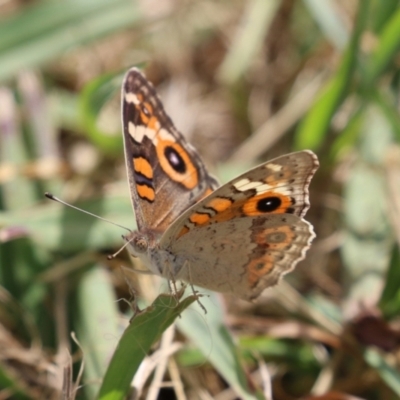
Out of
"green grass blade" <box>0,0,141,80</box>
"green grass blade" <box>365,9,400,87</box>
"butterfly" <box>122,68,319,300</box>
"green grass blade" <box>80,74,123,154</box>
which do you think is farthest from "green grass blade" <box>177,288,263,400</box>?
"green grass blade" <box>0,0,141,80</box>

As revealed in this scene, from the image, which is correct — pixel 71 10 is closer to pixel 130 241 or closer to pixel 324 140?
pixel 324 140

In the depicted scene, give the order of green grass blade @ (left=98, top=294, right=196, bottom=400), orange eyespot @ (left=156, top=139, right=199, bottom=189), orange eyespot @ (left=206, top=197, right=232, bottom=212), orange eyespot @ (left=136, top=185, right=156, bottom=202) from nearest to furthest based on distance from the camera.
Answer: green grass blade @ (left=98, top=294, right=196, bottom=400), orange eyespot @ (left=206, top=197, right=232, bottom=212), orange eyespot @ (left=136, top=185, right=156, bottom=202), orange eyespot @ (left=156, top=139, right=199, bottom=189)

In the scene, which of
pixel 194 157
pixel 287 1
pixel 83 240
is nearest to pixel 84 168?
pixel 83 240

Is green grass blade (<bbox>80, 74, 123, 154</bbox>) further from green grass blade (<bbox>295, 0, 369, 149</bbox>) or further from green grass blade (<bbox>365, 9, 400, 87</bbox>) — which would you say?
green grass blade (<bbox>365, 9, 400, 87</bbox>)

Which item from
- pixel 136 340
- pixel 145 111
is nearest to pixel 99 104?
pixel 145 111

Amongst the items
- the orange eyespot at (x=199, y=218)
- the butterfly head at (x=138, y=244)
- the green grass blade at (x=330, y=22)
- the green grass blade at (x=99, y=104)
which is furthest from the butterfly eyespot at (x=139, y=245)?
the green grass blade at (x=330, y=22)

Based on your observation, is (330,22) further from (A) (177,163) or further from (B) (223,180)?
(A) (177,163)

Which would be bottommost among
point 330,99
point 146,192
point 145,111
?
point 146,192
